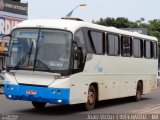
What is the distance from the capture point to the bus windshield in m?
15.4

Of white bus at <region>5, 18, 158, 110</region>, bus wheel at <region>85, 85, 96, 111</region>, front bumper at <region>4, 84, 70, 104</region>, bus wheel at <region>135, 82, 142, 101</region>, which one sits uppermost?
white bus at <region>5, 18, 158, 110</region>

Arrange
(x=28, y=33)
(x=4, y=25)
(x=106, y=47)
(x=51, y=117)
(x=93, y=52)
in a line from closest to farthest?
(x=51, y=117) → (x=28, y=33) → (x=93, y=52) → (x=106, y=47) → (x=4, y=25)

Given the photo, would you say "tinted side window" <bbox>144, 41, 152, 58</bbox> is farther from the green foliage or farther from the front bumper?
the green foliage

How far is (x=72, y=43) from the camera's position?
1564 centimetres

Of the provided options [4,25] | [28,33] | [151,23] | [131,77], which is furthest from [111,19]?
[28,33]

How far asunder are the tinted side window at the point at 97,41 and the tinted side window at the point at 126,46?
228 cm

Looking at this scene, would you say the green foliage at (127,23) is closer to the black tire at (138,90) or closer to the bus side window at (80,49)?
the black tire at (138,90)

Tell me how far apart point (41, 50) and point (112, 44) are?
421 cm

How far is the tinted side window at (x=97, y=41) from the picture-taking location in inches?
683

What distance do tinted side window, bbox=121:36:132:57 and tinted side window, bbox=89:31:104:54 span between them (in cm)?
228

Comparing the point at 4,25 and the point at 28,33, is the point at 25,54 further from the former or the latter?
the point at 4,25

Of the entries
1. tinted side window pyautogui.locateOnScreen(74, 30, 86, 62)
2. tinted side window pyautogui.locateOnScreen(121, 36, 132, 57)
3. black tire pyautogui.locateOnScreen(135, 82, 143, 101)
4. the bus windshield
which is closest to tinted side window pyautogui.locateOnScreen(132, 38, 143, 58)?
tinted side window pyautogui.locateOnScreen(121, 36, 132, 57)

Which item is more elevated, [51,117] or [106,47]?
[106,47]

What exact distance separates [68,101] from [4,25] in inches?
1165
